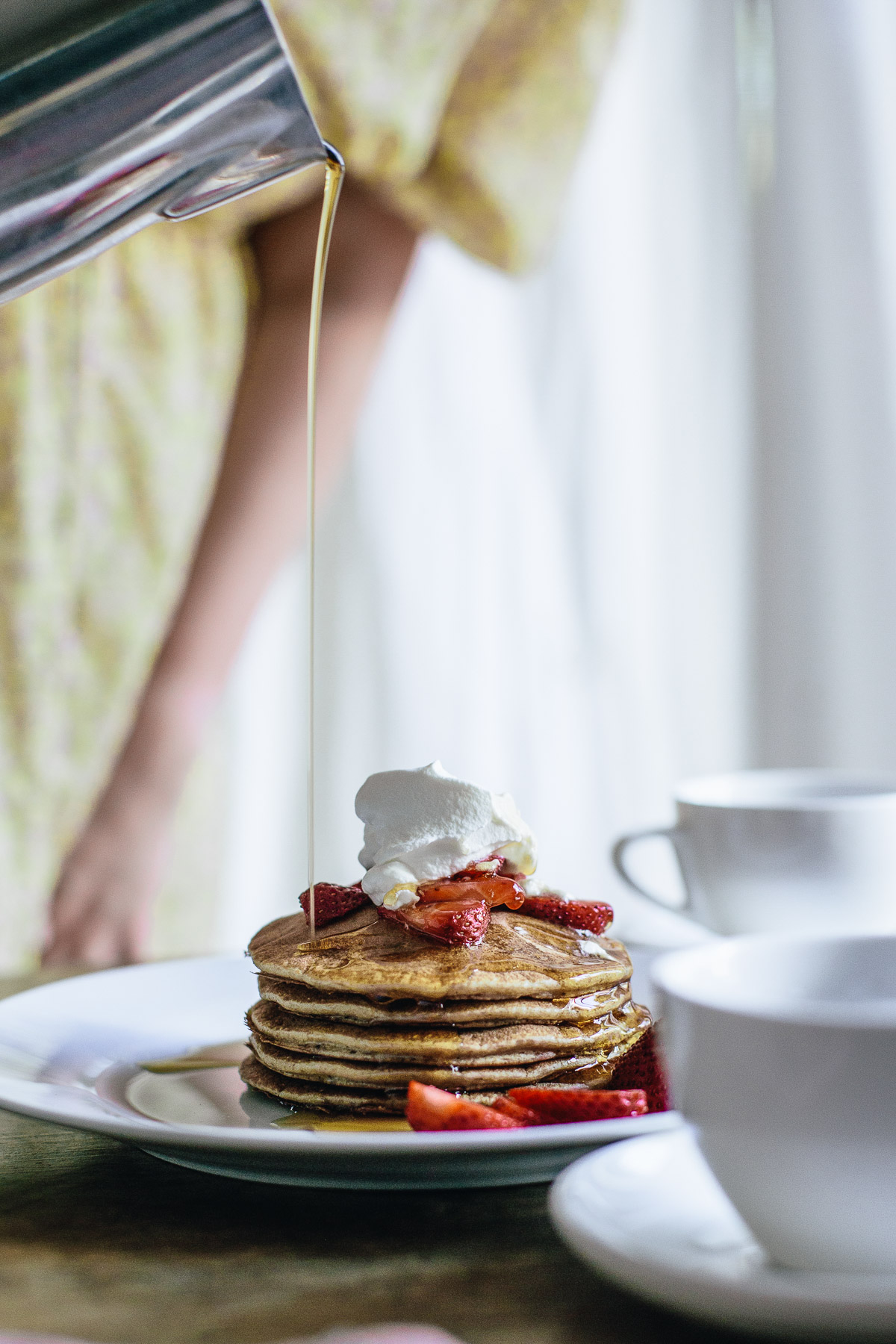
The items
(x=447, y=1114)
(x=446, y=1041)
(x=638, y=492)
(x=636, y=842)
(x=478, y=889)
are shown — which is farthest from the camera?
(x=638, y=492)

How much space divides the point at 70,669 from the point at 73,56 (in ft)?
4.63

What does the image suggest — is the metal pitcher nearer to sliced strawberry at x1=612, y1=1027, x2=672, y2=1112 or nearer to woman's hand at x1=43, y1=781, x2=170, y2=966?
sliced strawberry at x1=612, y1=1027, x2=672, y2=1112

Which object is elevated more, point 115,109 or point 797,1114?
point 115,109

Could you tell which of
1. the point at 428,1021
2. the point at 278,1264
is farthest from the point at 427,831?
the point at 278,1264

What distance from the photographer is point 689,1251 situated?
1.34ft

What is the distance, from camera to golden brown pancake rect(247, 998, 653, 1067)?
0.66 meters

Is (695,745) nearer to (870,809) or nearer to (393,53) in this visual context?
(393,53)

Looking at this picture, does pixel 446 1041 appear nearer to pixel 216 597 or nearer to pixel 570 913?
pixel 570 913

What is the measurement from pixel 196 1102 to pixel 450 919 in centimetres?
17

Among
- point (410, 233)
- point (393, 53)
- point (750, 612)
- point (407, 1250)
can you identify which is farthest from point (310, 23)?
point (407, 1250)

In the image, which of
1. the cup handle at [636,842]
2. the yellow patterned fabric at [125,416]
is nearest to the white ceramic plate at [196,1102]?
the cup handle at [636,842]

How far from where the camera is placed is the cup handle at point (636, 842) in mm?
1035

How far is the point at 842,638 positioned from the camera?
2.40 m

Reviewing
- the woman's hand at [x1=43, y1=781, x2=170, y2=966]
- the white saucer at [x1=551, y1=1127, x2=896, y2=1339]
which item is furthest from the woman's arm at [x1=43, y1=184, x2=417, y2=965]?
the white saucer at [x1=551, y1=1127, x2=896, y2=1339]
